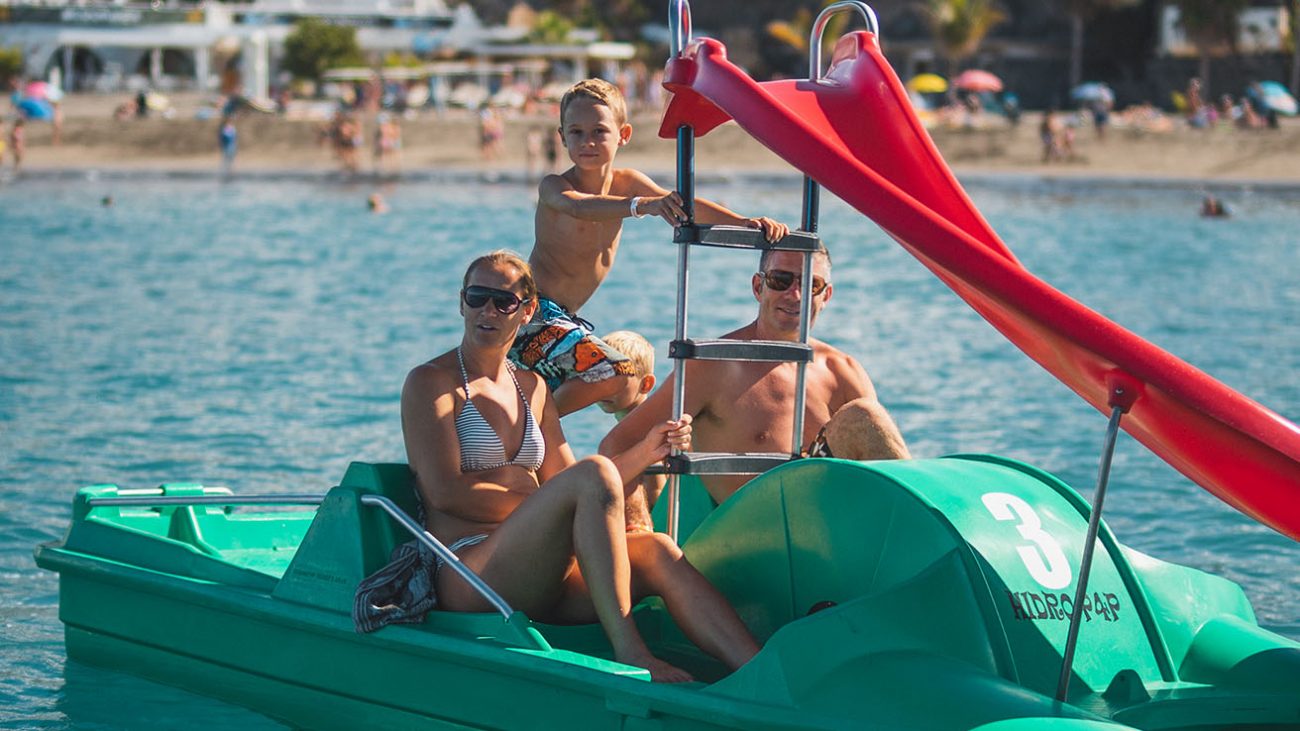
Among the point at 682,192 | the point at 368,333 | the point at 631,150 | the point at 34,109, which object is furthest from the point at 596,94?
the point at 34,109

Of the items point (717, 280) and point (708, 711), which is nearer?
point (708, 711)

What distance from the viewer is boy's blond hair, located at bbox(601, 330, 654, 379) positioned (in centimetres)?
623

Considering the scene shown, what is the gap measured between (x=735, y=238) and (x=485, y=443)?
942 millimetres

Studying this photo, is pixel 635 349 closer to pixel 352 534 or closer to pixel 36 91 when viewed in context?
pixel 352 534

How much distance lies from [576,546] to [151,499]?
2143 millimetres

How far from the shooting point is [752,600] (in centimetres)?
511

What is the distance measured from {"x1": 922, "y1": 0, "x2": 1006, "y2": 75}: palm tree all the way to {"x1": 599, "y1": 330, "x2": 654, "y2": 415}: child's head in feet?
174

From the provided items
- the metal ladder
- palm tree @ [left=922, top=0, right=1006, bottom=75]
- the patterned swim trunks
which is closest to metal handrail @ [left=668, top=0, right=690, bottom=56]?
the metal ladder

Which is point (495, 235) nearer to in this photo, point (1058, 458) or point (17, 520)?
point (1058, 458)

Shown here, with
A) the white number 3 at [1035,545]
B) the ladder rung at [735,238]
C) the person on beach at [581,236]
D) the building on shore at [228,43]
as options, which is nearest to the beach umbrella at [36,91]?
the building on shore at [228,43]

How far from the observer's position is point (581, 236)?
630 centimetres

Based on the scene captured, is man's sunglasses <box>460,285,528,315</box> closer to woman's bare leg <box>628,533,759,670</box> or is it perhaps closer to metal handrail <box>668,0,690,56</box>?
woman's bare leg <box>628,533,759,670</box>

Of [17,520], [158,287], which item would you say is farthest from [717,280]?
[17,520]

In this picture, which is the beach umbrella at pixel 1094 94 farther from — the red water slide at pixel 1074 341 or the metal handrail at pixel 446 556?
the metal handrail at pixel 446 556
